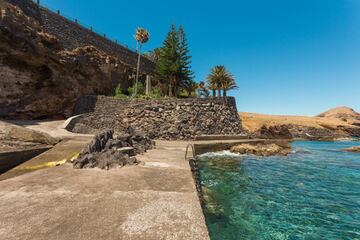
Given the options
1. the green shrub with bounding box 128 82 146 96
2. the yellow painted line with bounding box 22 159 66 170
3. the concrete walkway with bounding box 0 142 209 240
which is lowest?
the yellow painted line with bounding box 22 159 66 170

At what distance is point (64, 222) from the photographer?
2660 millimetres

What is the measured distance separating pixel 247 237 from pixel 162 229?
293 centimetres

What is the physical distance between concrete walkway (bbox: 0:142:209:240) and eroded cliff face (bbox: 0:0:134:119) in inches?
707

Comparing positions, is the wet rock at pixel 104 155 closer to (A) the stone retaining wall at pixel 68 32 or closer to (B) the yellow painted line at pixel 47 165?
(B) the yellow painted line at pixel 47 165

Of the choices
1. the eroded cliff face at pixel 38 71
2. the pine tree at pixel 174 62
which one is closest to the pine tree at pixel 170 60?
the pine tree at pixel 174 62

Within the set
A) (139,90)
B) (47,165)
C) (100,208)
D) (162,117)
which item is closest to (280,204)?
(100,208)

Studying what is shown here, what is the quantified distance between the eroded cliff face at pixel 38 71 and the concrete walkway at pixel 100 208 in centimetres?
1797

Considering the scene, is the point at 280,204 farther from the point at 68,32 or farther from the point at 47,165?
the point at 68,32

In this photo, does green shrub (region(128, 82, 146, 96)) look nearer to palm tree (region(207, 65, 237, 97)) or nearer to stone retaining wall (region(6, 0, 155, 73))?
stone retaining wall (region(6, 0, 155, 73))

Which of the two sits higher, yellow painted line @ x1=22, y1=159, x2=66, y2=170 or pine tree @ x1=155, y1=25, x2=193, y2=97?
pine tree @ x1=155, y1=25, x2=193, y2=97

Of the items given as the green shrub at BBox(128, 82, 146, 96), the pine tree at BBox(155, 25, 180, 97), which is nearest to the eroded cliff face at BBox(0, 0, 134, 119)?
the green shrub at BBox(128, 82, 146, 96)

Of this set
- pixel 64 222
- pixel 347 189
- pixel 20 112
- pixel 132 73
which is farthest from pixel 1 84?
pixel 347 189

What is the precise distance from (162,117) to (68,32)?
683 inches

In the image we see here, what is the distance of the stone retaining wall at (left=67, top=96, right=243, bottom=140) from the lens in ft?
61.3
